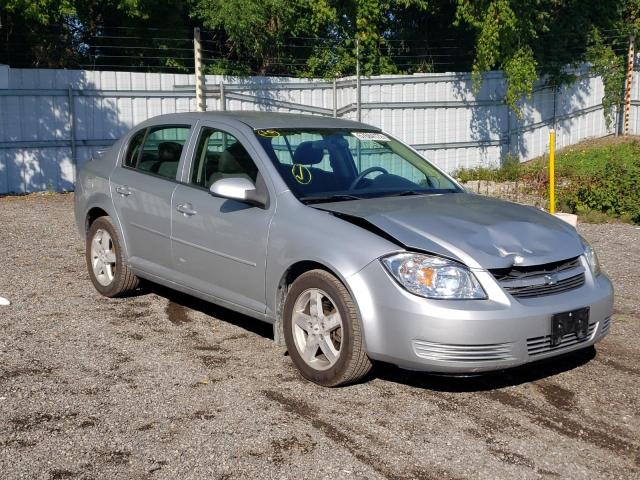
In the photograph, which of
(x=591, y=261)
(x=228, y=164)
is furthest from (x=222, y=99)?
(x=591, y=261)

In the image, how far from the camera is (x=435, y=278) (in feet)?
16.1

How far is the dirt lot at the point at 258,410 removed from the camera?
4277 millimetres

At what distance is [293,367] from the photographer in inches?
227

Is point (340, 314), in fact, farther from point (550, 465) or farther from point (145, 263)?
point (145, 263)

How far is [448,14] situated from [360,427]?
1823 cm

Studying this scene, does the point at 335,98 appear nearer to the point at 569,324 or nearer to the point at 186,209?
the point at 186,209

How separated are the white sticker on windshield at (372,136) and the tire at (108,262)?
83.4 inches

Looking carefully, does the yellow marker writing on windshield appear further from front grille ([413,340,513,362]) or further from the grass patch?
the grass patch

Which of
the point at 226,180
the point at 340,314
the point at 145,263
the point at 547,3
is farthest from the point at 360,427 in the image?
the point at 547,3

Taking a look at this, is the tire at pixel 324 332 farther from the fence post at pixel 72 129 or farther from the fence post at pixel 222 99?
the fence post at pixel 222 99

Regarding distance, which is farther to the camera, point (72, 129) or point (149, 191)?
point (72, 129)

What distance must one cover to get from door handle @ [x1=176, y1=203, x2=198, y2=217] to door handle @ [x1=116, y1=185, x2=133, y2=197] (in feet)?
2.66

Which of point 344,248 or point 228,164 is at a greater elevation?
point 228,164

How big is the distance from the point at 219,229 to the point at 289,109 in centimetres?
1206
